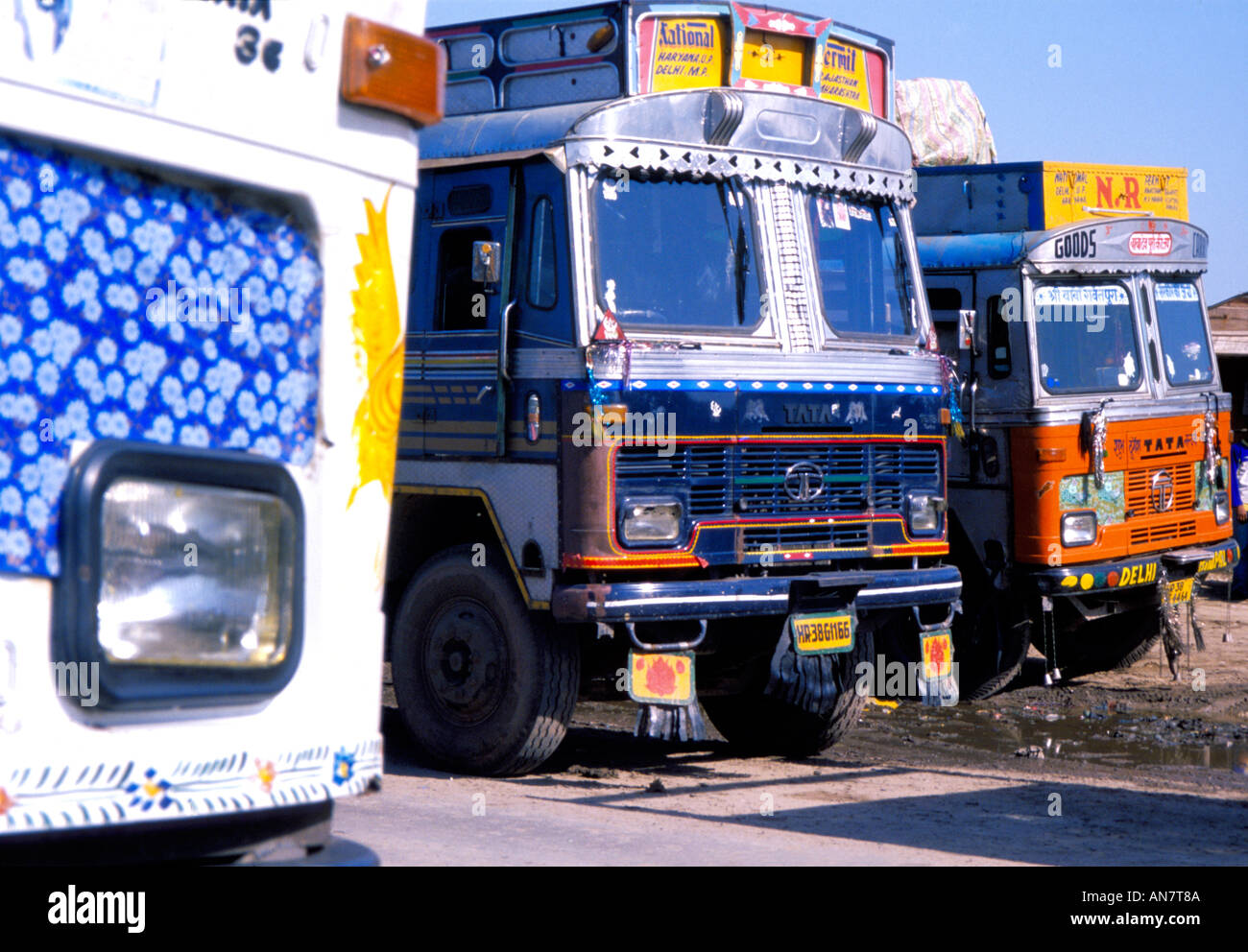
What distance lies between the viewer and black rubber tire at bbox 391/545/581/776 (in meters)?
7.66

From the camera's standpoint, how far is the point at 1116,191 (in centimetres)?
1139

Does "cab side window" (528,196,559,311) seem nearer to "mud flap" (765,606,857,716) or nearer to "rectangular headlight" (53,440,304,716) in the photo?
"mud flap" (765,606,857,716)

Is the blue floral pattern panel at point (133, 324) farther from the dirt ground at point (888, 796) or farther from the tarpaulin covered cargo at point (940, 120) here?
the tarpaulin covered cargo at point (940, 120)

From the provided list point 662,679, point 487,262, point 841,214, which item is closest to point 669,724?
point 662,679

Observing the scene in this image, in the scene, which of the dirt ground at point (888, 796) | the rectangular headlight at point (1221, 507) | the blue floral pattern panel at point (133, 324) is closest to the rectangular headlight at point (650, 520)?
the dirt ground at point (888, 796)

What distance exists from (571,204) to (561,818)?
2892 mm

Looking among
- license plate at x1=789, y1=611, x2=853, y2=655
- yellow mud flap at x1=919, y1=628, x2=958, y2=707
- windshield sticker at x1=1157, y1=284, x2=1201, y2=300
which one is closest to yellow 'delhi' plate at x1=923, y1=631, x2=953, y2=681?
yellow mud flap at x1=919, y1=628, x2=958, y2=707

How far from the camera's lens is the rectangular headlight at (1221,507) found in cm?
1151

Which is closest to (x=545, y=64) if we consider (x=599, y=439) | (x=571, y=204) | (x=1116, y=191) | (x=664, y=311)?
(x=571, y=204)

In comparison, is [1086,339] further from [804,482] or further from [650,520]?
[650,520]

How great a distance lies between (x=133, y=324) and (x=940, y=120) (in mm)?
11136

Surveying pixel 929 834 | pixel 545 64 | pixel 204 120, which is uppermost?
pixel 545 64

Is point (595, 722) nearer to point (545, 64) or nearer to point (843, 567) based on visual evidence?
point (843, 567)

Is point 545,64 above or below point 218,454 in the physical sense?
above
